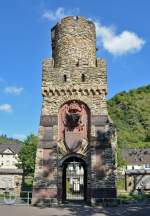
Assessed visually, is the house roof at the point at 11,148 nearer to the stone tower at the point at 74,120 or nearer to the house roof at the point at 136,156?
the house roof at the point at 136,156

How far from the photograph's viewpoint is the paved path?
53.7 feet

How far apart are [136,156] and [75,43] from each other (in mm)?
58664

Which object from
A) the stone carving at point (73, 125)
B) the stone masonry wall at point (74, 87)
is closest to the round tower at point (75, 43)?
the stone masonry wall at point (74, 87)

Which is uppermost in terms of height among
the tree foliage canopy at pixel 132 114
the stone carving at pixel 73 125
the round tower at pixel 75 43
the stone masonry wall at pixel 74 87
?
the tree foliage canopy at pixel 132 114

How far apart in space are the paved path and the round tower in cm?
870

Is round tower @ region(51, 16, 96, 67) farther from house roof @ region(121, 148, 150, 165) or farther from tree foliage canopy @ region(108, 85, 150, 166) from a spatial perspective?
tree foliage canopy @ region(108, 85, 150, 166)

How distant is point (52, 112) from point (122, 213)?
755cm

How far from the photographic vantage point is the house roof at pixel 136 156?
76.1 metres

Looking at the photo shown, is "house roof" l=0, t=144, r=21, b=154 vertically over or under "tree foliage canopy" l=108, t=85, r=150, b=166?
under

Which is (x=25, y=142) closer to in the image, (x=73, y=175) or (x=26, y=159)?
(x=26, y=159)

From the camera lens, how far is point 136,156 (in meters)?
77.8

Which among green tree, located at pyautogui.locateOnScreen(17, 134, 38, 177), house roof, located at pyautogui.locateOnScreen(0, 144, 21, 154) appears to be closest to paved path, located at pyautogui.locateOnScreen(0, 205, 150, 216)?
green tree, located at pyautogui.locateOnScreen(17, 134, 38, 177)

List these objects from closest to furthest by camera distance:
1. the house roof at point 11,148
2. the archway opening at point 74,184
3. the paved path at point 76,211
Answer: the paved path at point 76,211 → the archway opening at point 74,184 → the house roof at point 11,148

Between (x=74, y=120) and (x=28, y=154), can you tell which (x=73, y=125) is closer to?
(x=74, y=120)
